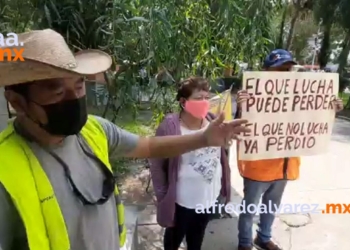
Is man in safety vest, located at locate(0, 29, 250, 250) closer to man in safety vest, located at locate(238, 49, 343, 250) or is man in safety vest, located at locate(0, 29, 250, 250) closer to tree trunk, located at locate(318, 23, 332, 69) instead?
man in safety vest, located at locate(238, 49, 343, 250)

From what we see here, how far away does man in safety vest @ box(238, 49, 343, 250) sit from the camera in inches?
104

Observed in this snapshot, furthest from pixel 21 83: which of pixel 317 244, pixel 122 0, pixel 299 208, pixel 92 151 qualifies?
pixel 299 208

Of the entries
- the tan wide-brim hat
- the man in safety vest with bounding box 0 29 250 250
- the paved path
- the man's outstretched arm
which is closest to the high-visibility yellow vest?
the man in safety vest with bounding box 0 29 250 250

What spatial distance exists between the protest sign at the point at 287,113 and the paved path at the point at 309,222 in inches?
46.3

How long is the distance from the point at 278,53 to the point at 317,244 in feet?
5.91

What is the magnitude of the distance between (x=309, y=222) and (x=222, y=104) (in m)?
2.05

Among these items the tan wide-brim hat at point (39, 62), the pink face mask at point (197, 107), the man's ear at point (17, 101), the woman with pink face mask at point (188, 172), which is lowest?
the woman with pink face mask at point (188, 172)

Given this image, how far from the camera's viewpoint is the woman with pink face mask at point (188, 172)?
2475 mm

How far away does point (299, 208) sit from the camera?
13.6 feet

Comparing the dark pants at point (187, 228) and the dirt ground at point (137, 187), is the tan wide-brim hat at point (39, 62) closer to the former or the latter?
the dark pants at point (187, 228)

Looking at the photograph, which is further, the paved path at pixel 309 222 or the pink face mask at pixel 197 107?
the paved path at pixel 309 222

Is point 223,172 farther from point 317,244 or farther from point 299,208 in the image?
point 299,208

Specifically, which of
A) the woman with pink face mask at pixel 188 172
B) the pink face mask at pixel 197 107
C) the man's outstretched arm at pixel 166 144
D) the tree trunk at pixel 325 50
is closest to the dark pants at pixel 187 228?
the woman with pink face mask at pixel 188 172

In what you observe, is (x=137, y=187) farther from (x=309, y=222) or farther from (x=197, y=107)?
(x=197, y=107)
